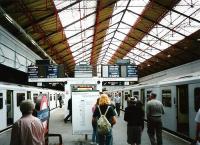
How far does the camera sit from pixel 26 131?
481 centimetres

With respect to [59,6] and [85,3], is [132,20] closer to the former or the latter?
[85,3]

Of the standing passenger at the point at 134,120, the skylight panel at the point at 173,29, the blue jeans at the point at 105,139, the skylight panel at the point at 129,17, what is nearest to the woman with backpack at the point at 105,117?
the blue jeans at the point at 105,139

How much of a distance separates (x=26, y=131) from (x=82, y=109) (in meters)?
7.32

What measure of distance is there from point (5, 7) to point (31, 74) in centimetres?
696

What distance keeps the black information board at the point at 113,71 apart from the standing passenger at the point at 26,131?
19.3 metres

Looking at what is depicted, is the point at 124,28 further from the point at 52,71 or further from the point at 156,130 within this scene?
→ the point at 156,130

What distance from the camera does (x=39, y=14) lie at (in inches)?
781

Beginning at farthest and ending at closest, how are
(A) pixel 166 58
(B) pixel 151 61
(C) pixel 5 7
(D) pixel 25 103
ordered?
(B) pixel 151 61, (A) pixel 166 58, (C) pixel 5 7, (D) pixel 25 103

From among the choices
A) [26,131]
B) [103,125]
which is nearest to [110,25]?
[103,125]

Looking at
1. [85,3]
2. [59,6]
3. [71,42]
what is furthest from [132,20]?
[59,6]

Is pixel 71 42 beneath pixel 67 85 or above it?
above

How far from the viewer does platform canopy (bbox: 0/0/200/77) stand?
19.6m

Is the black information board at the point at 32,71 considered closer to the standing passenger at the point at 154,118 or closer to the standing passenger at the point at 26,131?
the standing passenger at the point at 154,118

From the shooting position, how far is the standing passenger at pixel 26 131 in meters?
4.78
